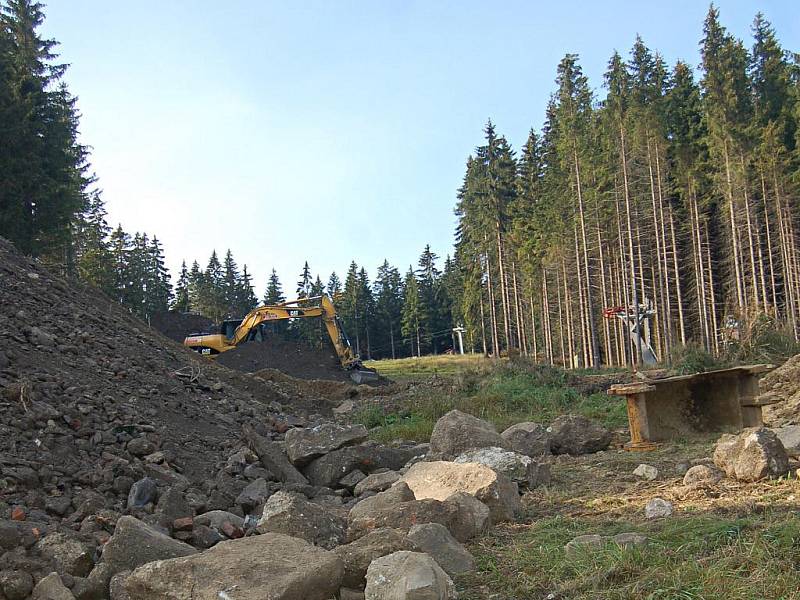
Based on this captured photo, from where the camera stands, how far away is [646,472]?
6027 mm

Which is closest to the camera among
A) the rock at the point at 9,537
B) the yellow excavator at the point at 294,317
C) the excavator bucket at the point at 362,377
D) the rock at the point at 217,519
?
the rock at the point at 9,537

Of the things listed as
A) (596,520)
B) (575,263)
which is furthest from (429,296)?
(596,520)

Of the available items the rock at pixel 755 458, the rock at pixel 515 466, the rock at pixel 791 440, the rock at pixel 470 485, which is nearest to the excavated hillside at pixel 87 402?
the rock at pixel 470 485

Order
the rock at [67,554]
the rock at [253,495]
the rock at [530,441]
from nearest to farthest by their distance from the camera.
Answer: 1. the rock at [67,554]
2. the rock at [253,495]
3. the rock at [530,441]

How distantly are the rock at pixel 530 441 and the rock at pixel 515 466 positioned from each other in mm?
1589

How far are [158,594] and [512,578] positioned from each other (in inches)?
66.6

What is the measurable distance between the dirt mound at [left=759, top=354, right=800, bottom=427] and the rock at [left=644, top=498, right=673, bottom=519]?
15.9 ft

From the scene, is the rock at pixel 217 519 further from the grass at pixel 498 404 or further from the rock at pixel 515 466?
the grass at pixel 498 404

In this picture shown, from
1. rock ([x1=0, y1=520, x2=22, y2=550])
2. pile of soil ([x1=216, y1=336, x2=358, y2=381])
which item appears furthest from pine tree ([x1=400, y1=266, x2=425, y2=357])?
rock ([x1=0, y1=520, x2=22, y2=550])

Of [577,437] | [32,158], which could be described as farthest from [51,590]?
[32,158]

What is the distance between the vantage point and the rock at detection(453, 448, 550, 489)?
603 cm

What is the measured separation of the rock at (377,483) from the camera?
21.6ft

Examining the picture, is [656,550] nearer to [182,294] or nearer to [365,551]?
[365,551]

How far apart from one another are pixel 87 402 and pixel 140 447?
3.46 feet
